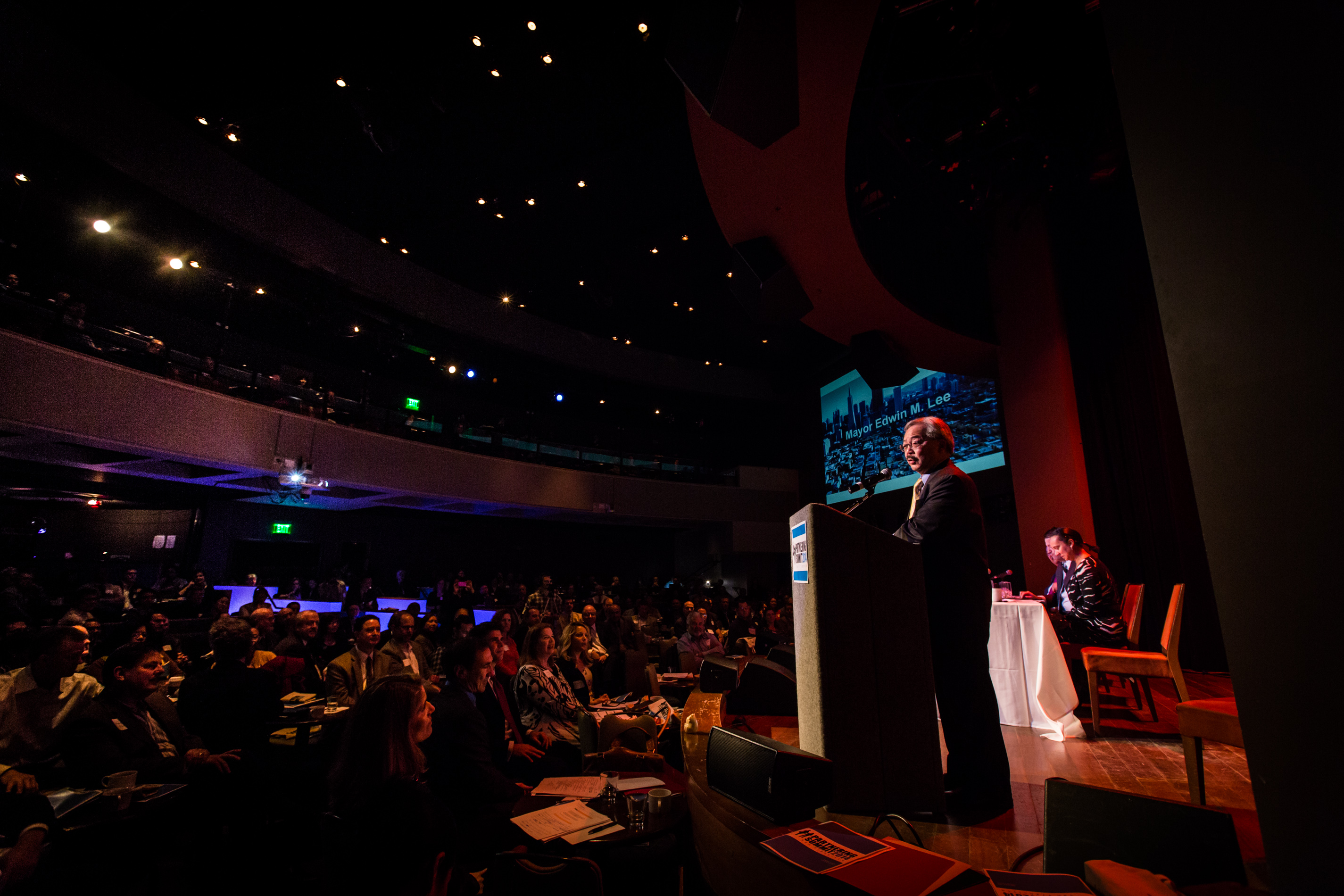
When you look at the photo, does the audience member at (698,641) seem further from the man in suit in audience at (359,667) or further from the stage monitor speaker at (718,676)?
the man in suit in audience at (359,667)

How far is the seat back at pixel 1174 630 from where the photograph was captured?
11.4ft

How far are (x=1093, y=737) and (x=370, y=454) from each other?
40.7 ft

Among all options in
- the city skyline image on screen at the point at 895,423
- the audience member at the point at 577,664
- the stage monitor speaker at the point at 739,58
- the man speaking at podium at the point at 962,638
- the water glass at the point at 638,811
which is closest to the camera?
the man speaking at podium at the point at 962,638

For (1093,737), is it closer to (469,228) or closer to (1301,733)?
(1301,733)

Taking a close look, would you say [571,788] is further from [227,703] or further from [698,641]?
[698,641]

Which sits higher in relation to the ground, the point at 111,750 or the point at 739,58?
the point at 739,58

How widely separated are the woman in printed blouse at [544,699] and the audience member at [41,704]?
2.27 meters

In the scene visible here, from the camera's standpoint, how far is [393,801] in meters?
1.90

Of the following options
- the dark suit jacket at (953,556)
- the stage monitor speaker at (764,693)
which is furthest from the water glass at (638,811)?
the stage monitor speaker at (764,693)

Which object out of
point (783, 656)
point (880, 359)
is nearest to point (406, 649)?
point (783, 656)

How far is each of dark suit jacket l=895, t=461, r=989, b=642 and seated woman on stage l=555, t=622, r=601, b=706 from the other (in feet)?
10.6

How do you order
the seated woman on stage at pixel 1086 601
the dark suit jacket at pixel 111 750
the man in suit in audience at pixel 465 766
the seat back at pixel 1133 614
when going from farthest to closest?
the seat back at pixel 1133 614, the seated woman on stage at pixel 1086 601, the dark suit jacket at pixel 111 750, the man in suit in audience at pixel 465 766

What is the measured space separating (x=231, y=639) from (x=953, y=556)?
415 centimetres

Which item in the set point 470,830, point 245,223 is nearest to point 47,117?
point 245,223
